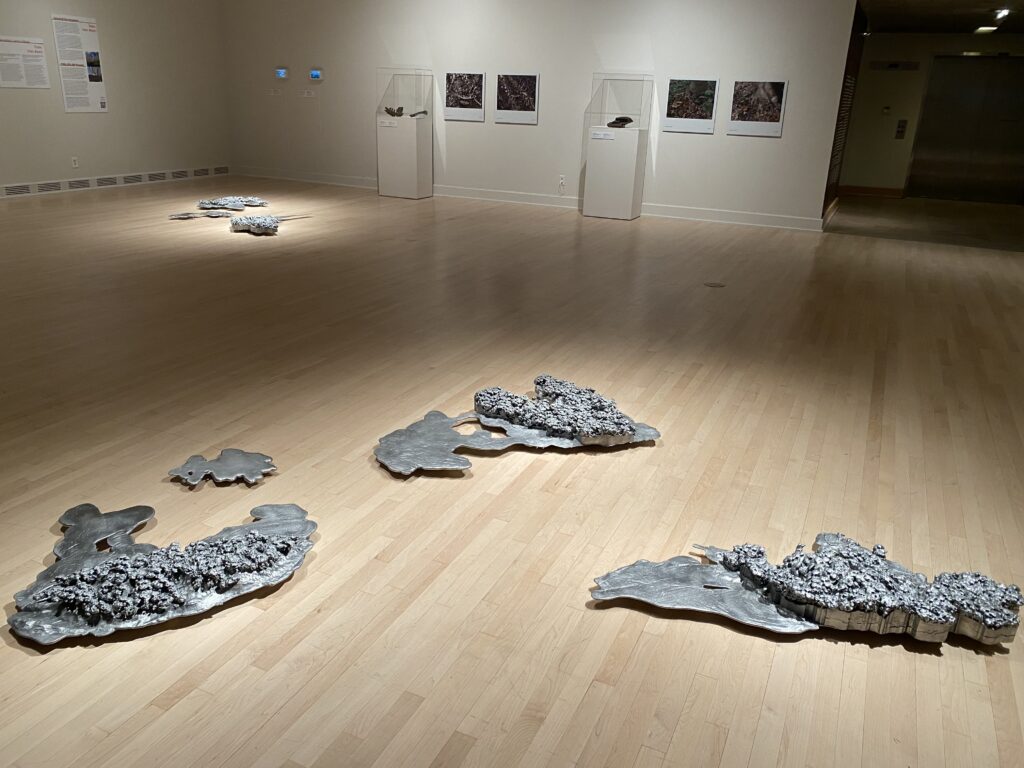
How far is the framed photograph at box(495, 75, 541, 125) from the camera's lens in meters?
12.4

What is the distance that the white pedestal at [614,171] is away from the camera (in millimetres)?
11406

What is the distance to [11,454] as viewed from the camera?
12.1 ft

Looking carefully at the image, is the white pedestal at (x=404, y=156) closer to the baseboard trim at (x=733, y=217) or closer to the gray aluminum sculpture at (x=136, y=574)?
the baseboard trim at (x=733, y=217)

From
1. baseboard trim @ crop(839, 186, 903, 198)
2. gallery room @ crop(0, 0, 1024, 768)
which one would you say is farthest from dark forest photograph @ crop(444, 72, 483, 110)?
baseboard trim @ crop(839, 186, 903, 198)

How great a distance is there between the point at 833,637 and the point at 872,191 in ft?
53.2

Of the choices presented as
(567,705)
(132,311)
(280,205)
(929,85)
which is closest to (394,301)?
(132,311)

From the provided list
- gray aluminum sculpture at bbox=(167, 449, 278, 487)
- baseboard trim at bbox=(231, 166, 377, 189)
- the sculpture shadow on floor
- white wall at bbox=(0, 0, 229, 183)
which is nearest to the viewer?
the sculpture shadow on floor

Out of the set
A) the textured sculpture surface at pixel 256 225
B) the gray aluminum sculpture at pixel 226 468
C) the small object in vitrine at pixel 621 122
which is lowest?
the gray aluminum sculpture at pixel 226 468

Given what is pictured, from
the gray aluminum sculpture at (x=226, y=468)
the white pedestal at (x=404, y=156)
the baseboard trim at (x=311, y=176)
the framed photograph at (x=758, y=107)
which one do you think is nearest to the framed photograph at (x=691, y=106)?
the framed photograph at (x=758, y=107)

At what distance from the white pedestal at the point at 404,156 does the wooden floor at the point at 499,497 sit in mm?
5337

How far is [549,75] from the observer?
12219 millimetres

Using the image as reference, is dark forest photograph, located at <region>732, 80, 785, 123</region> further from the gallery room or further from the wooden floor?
the wooden floor

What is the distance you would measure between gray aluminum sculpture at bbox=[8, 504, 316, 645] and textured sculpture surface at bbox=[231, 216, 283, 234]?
6862 millimetres

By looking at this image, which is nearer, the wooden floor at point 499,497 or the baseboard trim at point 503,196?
the wooden floor at point 499,497
